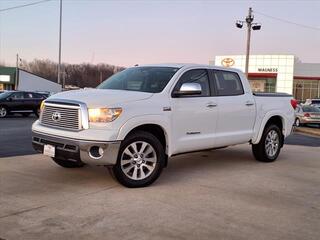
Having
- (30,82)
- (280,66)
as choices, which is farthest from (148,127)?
(30,82)

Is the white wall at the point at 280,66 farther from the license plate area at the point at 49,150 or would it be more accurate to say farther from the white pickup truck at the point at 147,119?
the license plate area at the point at 49,150

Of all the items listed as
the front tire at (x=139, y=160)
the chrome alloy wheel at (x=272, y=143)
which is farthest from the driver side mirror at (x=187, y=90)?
the chrome alloy wheel at (x=272, y=143)

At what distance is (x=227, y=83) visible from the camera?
8.45 metres

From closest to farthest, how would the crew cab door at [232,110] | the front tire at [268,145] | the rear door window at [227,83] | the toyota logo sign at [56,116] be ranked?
the toyota logo sign at [56,116] → the crew cab door at [232,110] → the rear door window at [227,83] → the front tire at [268,145]

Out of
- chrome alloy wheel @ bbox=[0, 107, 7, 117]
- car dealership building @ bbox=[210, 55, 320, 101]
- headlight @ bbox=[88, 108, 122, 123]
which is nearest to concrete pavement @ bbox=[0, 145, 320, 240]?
headlight @ bbox=[88, 108, 122, 123]

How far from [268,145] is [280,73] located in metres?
58.8

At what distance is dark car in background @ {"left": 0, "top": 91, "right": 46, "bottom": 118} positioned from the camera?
83.7 feet

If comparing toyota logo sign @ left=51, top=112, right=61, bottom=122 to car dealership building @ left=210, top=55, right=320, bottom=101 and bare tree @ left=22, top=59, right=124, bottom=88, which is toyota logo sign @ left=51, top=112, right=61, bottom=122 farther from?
bare tree @ left=22, top=59, right=124, bottom=88

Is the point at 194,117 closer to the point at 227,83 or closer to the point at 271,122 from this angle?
the point at 227,83

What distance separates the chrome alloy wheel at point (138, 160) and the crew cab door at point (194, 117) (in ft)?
1.70

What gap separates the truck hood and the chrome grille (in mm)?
155

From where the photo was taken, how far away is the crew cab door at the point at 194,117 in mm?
7216

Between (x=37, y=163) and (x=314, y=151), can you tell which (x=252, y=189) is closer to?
(x=37, y=163)

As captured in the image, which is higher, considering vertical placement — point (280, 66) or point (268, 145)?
point (280, 66)
